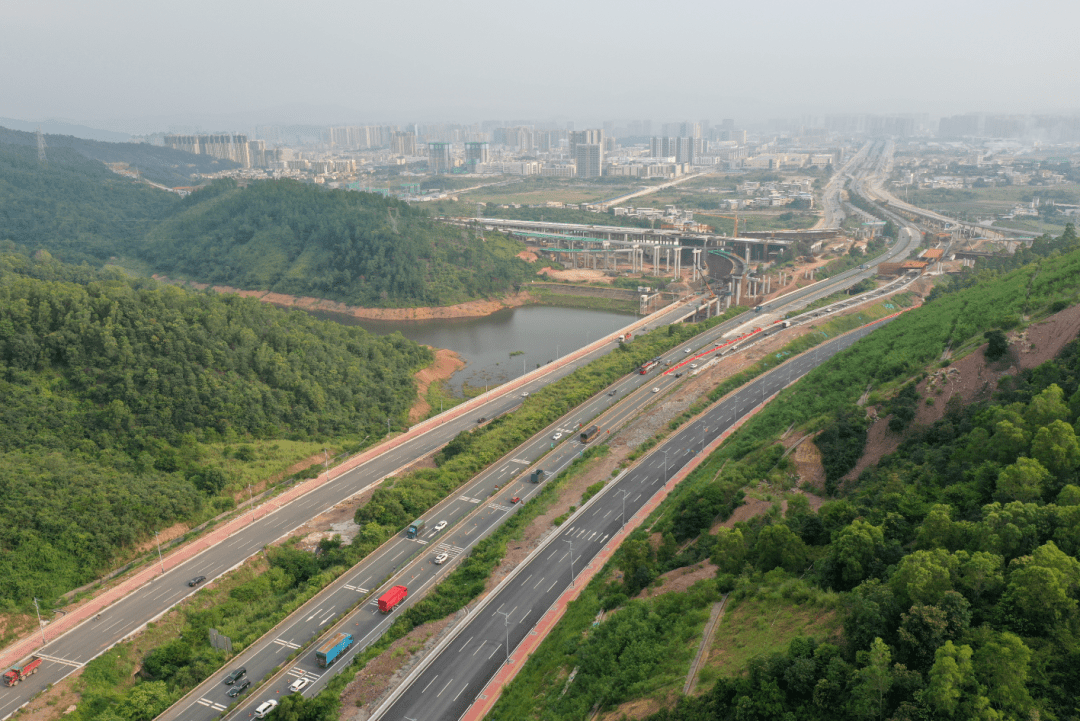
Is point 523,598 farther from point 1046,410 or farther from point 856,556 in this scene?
point 1046,410

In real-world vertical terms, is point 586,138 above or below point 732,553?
above

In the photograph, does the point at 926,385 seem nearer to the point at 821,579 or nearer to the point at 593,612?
the point at 821,579

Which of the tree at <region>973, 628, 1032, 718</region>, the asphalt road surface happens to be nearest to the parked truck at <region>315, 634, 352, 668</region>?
the asphalt road surface

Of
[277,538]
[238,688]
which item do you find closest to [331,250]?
[277,538]

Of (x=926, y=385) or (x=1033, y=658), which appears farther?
(x=926, y=385)

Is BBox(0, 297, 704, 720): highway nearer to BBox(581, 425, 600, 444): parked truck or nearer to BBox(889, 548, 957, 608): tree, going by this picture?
BBox(581, 425, 600, 444): parked truck

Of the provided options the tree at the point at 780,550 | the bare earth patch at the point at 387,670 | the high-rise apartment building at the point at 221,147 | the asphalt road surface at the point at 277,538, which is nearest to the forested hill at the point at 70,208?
the asphalt road surface at the point at 277,538

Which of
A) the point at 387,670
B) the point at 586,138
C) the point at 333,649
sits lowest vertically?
the point at 387,670

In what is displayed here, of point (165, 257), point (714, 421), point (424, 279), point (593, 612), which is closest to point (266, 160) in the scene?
point (165, 257)
